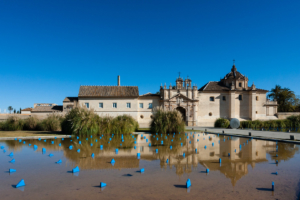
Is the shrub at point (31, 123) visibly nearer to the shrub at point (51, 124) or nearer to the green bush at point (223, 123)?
the shrub at point (51, 124)

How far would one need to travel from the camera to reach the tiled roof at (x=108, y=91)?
38.8 meters

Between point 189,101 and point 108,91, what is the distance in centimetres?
1563

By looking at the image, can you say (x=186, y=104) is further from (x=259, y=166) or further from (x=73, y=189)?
(x=73, y=189)

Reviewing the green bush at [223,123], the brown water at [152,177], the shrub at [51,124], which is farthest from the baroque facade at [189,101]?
the brown water at [152,177]

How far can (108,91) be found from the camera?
39.7 metres

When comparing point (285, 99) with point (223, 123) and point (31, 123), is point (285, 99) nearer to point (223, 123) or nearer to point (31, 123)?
point (223, 123)

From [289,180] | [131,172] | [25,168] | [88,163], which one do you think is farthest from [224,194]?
[25,168]

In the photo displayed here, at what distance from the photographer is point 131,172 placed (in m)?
6.73

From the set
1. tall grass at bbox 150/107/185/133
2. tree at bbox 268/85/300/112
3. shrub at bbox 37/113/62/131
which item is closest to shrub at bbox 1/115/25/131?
shrub at bbox 37/113/62/131

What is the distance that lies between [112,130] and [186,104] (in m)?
22.9

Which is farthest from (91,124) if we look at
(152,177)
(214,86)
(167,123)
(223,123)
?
(214,86)

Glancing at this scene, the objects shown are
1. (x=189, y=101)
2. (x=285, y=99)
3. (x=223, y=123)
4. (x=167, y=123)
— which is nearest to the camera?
(x=167, y=123)

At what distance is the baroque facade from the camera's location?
38.8 m

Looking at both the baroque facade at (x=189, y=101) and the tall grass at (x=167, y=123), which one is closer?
the tall grass at (x=167, y=123)
